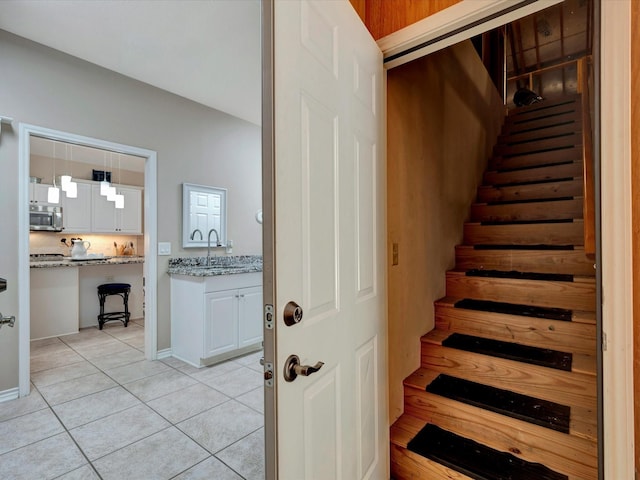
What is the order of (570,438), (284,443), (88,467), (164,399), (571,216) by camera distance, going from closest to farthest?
1. (284,443)
2. (570,438)
3. (88,467)
4. (164,399)
5. (571,216)

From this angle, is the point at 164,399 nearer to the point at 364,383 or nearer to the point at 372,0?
the point at 364,383

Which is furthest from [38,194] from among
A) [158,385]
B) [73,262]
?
[158,385]

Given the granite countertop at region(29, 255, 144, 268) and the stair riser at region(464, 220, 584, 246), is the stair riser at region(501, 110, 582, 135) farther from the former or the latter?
the granite countertop at region(29, 255, 144, 268)

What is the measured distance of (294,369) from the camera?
2.80ft

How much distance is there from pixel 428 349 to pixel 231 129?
11.4ft

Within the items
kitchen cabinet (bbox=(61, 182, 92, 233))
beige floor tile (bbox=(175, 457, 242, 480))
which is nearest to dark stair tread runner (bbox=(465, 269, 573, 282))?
beige floor tile (bbox=(175, 457, 242, 480))

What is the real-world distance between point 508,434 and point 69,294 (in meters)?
5.06

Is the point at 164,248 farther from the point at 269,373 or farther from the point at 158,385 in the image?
the point at 269,373

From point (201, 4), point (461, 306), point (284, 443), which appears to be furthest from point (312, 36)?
point (461, 306)

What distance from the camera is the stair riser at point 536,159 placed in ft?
10.6

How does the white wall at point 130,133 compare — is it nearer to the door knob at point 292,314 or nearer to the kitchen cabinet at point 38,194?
the door knob at point 292,314

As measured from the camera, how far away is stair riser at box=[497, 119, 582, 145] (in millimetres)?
3607

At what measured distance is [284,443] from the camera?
0.83m

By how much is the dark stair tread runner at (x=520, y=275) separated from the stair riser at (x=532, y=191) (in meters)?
0.99
